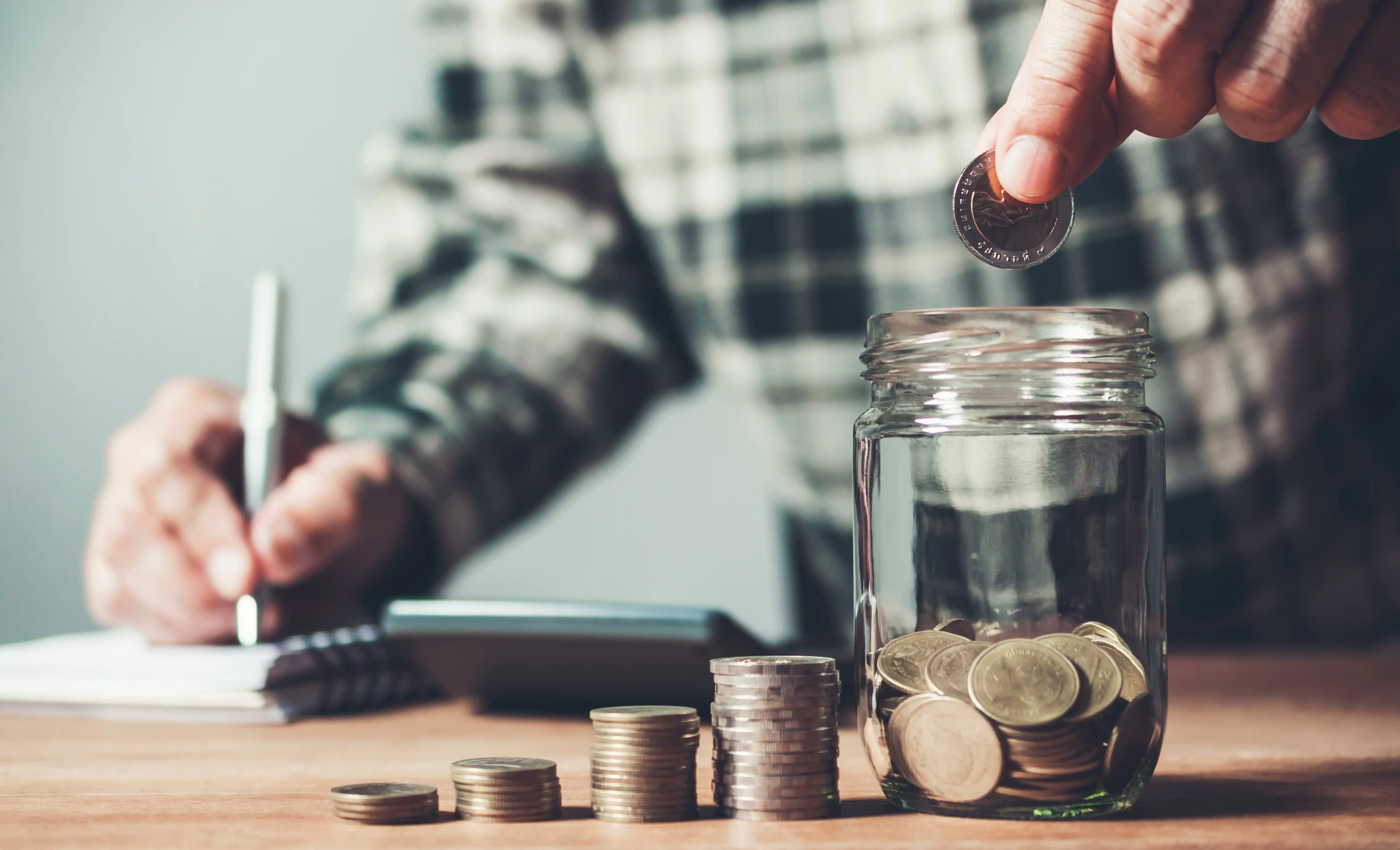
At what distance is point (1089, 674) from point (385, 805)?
1.06 ft

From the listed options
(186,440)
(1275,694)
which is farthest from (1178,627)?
(186,440)

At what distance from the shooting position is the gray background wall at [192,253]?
8.43 ft

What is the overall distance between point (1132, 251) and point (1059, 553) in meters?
1.02

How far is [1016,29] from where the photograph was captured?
5.09 ft

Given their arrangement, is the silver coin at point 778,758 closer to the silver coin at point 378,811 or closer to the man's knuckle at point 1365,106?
the silver coin at point 378,811

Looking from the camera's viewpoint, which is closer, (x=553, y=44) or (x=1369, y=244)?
(x=1369, y=244)

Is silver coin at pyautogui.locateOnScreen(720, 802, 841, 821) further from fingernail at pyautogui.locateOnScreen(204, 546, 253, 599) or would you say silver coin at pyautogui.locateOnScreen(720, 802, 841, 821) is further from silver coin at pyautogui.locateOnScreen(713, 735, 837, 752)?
fingernail at pyautogui.locateOnScreen(204, 546, 253, 599)

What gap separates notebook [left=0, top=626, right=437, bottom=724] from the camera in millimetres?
912

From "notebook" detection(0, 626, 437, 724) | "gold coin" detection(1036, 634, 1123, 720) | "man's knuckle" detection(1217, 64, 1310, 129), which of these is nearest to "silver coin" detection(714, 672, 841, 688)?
"gold coin" detection(1036, 634, 1123, 720)

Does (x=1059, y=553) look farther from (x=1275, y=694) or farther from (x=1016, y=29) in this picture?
(x=1016, y=29)

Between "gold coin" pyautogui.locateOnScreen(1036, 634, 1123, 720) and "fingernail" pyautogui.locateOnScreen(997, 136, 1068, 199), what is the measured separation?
218 mm

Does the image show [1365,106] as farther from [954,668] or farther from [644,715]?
[644,715]

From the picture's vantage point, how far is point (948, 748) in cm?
55

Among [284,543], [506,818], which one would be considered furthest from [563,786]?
[284,543]
